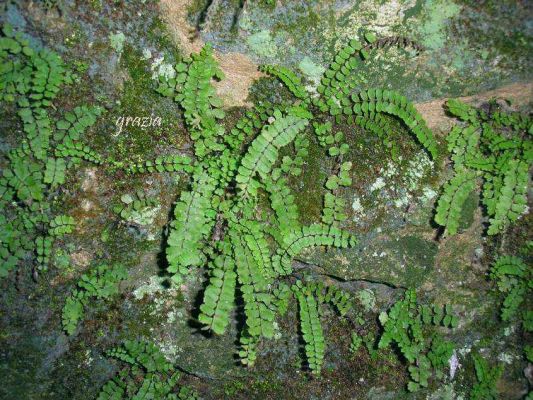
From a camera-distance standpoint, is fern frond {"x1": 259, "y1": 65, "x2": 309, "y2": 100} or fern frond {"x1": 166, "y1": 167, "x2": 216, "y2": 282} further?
fern frond {"x1": 259, "y1": 65, "x2": 309, "y2": 100}

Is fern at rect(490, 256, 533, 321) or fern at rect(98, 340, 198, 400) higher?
fern at rect(490, 256, 533, 321)

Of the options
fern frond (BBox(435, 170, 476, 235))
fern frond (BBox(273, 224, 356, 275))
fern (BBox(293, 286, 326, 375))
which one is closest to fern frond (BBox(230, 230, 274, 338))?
fern frond (BBox(273, 224, 356, 275))

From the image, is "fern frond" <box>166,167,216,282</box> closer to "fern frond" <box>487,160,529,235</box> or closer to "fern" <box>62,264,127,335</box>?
"fern" <box>62,264,127,335</box>

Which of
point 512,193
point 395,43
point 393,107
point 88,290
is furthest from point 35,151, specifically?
point 512,193

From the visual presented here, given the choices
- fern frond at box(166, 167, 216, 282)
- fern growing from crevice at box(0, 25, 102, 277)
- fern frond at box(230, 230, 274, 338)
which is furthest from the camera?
fern frond at box(230, 230, 274, 338)

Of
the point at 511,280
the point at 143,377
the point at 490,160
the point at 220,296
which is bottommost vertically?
the point at 143,377

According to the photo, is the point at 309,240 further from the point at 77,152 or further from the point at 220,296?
the point at 77,152

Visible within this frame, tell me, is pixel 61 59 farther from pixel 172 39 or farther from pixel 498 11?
pixel 498 11

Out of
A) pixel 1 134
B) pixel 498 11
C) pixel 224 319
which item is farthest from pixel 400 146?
pixel 1 134

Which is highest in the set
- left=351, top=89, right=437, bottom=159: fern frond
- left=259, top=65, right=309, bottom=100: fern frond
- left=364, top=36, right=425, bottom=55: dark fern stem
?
left=364, top=36, right=425, bottom=55: dark fern stem
